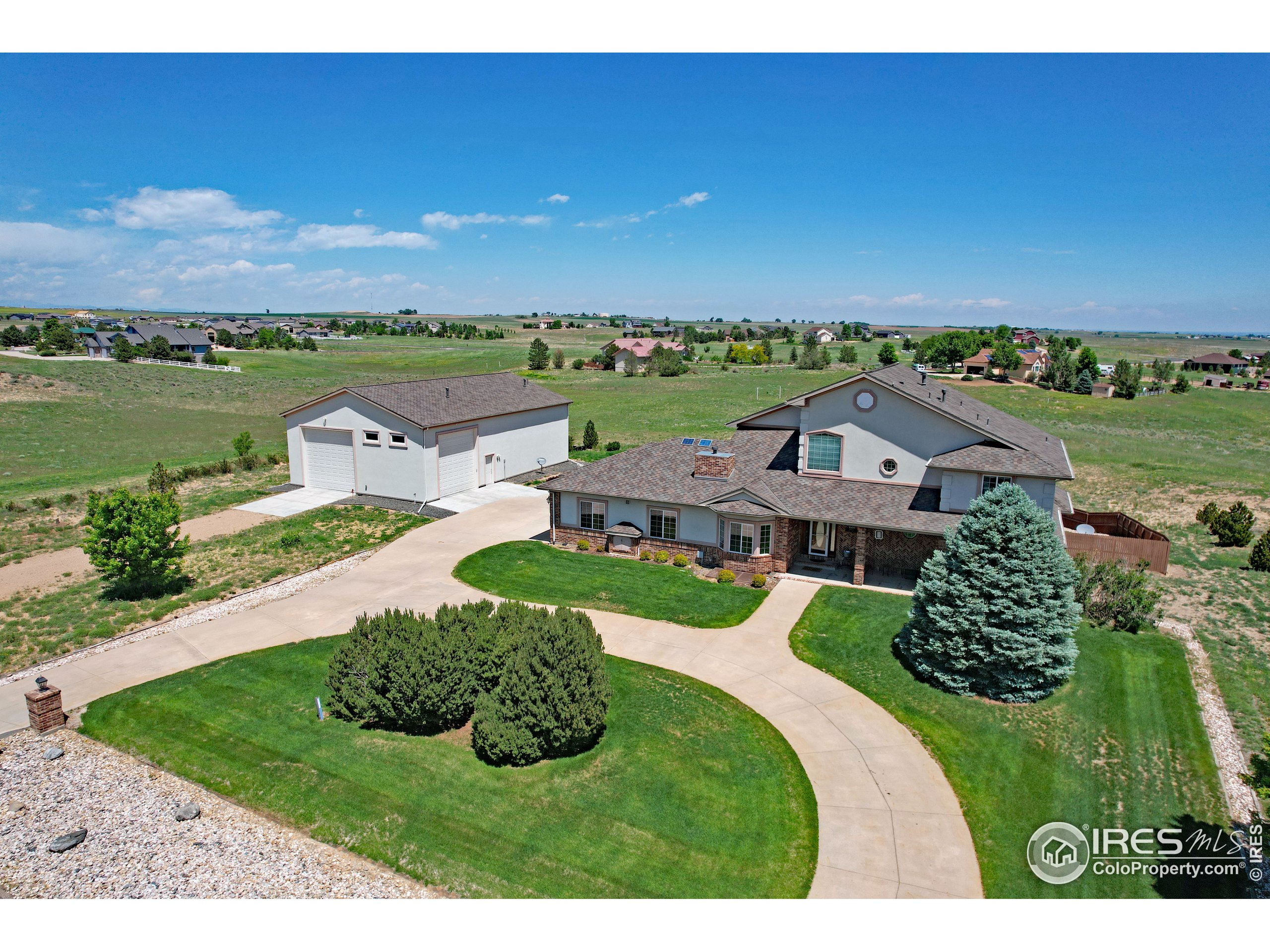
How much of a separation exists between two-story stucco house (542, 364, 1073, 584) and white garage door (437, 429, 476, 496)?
26.4 ft

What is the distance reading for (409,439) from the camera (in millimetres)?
33219

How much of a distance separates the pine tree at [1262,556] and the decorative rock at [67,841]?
116ft

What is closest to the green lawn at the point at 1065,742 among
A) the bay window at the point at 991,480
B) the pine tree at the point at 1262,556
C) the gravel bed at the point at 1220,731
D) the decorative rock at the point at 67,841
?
the gravel bed at the point at 1220,731

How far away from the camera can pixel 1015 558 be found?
683 inches

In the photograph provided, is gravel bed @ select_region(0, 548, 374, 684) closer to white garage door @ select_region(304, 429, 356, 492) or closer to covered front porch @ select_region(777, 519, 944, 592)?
white garage door @ select_region(304, 429, 356, 492)

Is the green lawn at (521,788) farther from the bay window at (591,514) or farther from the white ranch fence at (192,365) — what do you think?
the white ranch fence at (192,365)

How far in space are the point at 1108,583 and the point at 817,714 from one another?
1160cm

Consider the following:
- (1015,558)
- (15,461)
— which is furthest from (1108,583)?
(15,461)

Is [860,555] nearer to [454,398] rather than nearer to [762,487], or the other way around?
[762,487]

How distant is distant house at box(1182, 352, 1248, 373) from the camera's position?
120 m

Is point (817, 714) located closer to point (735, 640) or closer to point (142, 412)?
point (735, 640)

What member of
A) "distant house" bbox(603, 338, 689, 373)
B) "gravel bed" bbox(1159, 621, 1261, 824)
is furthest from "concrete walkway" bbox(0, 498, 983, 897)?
"distant house" bbox(603, 338, 689, 373)

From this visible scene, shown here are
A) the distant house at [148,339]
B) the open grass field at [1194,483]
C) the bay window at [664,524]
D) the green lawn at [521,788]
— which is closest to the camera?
the green lawn at [521,788]

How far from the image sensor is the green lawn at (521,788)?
37.5 feet
